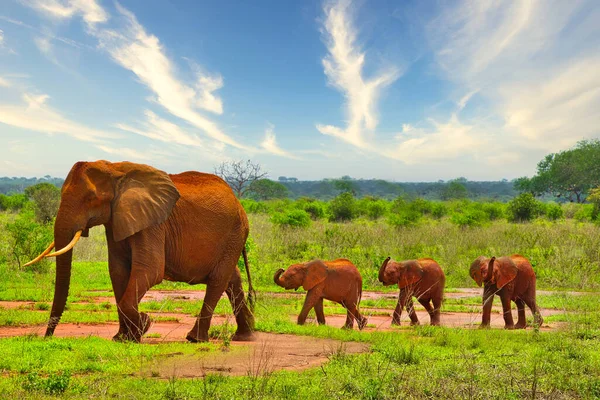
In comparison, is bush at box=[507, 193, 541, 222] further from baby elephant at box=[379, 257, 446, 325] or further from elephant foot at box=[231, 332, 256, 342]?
elephant foot at box=[231, 332, 256, 342]

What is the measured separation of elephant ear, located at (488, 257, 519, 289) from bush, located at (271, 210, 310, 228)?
18.1 metres

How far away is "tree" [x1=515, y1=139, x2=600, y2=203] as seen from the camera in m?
86.6

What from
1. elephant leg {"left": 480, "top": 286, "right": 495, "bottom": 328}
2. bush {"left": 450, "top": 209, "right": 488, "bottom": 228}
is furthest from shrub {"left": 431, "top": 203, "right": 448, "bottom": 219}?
elephant leg {"left": 480, "top": 286, "right": 495, "bottom": 328}

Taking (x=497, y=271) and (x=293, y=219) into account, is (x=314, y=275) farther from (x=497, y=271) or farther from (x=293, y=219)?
(x=293, y=219)

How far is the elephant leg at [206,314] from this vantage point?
8.18 metres

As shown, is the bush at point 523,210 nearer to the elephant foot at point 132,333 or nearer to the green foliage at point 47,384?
the elephant foot at point 132,333

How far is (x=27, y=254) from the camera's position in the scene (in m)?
17.4

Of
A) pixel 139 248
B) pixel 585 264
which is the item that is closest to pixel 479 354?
pixel 139 248

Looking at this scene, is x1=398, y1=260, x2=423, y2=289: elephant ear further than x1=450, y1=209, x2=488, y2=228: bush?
No

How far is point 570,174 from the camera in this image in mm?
90375

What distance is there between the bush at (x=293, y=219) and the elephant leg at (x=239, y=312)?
19.6m

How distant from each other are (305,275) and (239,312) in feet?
5.64

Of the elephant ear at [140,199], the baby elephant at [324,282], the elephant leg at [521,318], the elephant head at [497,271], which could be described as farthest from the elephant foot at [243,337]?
the elephant leg at [521,318]

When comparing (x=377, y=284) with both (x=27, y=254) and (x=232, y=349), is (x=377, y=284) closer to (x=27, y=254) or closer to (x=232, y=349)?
(x=232, y=349)
